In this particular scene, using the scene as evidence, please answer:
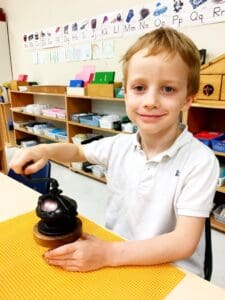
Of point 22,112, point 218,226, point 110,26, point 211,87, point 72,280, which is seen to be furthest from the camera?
point 22,112

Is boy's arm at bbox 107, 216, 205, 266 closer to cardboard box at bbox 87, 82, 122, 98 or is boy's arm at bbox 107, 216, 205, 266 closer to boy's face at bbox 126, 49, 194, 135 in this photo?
boy's face at bbox 126, 49, 194, 135

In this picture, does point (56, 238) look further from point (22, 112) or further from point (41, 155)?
point (22, 112)

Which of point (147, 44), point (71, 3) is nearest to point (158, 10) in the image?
point (71, 3)

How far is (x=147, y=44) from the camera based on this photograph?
0.66 metres

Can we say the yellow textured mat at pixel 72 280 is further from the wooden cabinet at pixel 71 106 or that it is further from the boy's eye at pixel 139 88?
the wooden cabinet at pixel 71 106

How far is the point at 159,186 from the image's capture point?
2.40 feet

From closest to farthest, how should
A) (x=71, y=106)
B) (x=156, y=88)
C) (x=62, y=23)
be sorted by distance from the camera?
(x=156, y=88)
(x=71, y=106)
(x=62, y=23)

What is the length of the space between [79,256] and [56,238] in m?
0.08

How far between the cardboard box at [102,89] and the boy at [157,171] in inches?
59.2

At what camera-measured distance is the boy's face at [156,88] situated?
625mm

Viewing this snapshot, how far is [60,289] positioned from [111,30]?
2438 mm

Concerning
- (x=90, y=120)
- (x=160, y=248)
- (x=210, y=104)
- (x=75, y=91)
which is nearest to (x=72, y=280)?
(x=160, y=248)

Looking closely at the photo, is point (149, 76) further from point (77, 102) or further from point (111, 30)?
point (77, 102)

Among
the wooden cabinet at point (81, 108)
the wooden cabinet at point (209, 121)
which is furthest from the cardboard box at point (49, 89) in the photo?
the wooden cabinet at point (209, 121)
